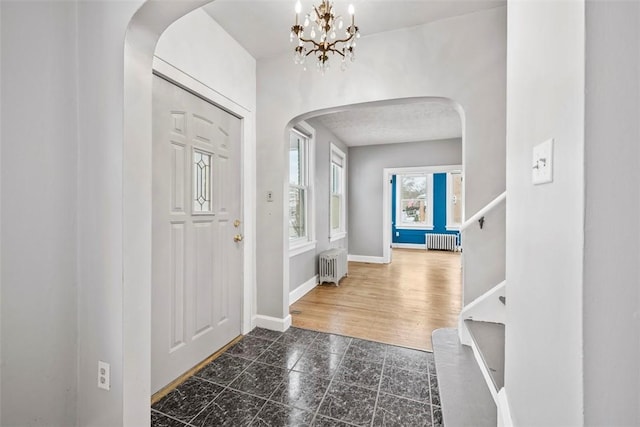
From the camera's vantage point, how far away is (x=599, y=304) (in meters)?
0.58

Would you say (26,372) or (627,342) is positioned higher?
(627,342)

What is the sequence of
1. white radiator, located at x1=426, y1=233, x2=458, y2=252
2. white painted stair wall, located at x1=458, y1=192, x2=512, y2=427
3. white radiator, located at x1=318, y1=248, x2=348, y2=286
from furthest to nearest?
white radiator, located at x1=426, y1=233, x2=458, y2=252, white radiator, located at x1=318, y1=248, x2=348, y2=286, white painted stair wall, located at x1=458, y1=192, x2=512, y2=427

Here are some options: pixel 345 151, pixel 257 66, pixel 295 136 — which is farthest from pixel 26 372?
pixel 345 151

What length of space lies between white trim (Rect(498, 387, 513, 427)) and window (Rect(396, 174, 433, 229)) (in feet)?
24.1

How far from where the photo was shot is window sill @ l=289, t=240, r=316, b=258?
3418mm

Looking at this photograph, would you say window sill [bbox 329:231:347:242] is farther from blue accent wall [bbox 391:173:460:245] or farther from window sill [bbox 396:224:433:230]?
window sill [bbox 396:224:433:230]

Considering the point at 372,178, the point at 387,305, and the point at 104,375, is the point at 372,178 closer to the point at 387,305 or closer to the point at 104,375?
the point at 387,305

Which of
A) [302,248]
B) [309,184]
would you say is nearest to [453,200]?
[309,184]

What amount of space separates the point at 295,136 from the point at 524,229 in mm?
A: 3196

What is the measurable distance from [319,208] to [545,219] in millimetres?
3640

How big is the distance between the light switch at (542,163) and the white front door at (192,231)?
75.3 inches

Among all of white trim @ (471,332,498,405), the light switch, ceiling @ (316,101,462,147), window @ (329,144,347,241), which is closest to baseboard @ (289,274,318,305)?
window @ (329,144,347,241)

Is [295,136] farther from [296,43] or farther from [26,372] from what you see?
[26,372]

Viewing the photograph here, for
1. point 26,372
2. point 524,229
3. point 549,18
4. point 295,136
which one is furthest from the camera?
point 295,136
